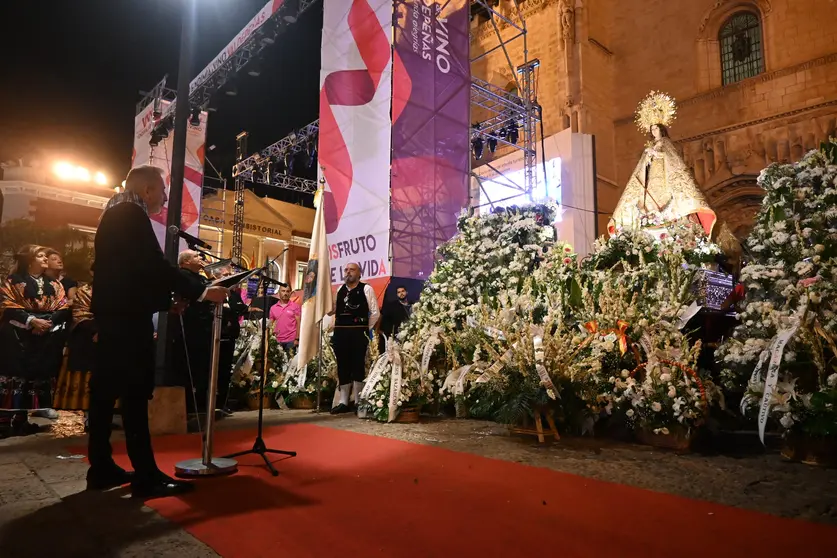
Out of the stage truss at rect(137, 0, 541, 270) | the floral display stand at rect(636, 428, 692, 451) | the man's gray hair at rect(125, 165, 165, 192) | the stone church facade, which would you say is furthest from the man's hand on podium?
the stone church facade

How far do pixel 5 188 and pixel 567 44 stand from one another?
22905 mm

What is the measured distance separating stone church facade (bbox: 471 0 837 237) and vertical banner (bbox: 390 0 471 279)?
8234mm

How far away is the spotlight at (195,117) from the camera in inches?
613

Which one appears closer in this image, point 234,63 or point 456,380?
point 456,380

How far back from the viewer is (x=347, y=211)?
10250 millimetres

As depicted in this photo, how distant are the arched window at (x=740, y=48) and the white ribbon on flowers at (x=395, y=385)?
1597 cm

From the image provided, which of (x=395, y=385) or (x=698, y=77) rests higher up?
(x=698, y=77)

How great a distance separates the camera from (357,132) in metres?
10.2

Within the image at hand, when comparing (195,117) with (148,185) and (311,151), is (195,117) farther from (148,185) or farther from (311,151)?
(148,185)

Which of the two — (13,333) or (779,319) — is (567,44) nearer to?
(779,319)

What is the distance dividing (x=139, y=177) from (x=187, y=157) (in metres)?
14.0

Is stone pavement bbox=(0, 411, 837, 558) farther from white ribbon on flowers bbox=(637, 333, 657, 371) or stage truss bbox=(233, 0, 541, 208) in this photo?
stage truss bbox=(233, 0, 541, 208)

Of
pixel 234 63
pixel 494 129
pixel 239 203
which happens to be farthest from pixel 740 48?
pixel 239 203

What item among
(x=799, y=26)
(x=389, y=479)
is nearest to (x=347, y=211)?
(x=389, y=479)
